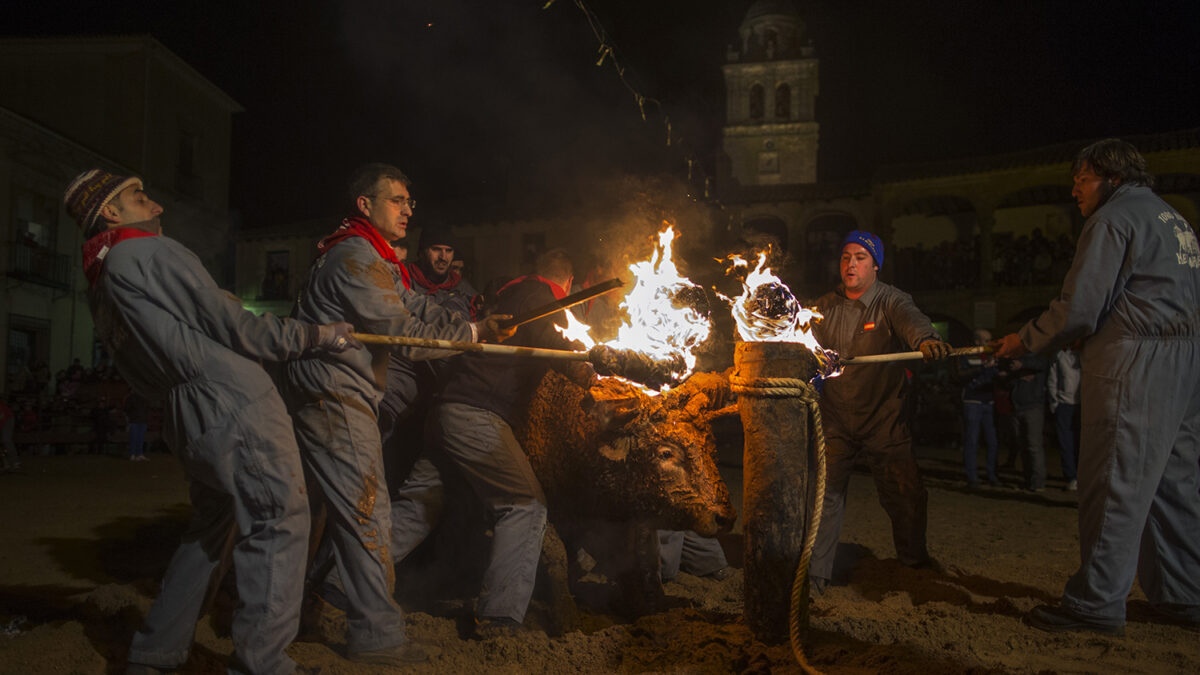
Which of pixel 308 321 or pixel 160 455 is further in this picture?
pixel 160 455

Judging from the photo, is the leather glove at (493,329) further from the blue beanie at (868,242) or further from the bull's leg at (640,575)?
the blue beanie at (868,242)

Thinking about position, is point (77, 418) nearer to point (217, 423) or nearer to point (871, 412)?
point (217, 423)

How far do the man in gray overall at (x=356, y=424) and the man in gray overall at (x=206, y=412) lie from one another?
0.87ft

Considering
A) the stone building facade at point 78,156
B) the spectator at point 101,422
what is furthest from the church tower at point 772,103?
the spectator at point 101,422

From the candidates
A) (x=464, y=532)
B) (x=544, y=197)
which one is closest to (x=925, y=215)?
(x=544, y=197)

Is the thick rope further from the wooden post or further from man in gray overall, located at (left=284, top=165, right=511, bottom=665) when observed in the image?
man in gray overall, located at (left=284, top=165, right=511, bottom=665)

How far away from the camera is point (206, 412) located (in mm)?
2898

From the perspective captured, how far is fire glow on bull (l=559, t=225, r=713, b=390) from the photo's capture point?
378 centimetres

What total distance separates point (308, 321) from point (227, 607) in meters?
1.60

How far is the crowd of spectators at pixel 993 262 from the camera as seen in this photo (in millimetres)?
22688

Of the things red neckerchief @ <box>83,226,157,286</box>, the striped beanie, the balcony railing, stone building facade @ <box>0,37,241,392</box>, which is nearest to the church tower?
stone building facade @ <box>0,37,241,392</box>

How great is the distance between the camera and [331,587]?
388 centimetres

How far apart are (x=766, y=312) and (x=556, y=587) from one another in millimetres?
1732

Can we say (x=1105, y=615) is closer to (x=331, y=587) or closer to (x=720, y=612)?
(x=720, y=612)
